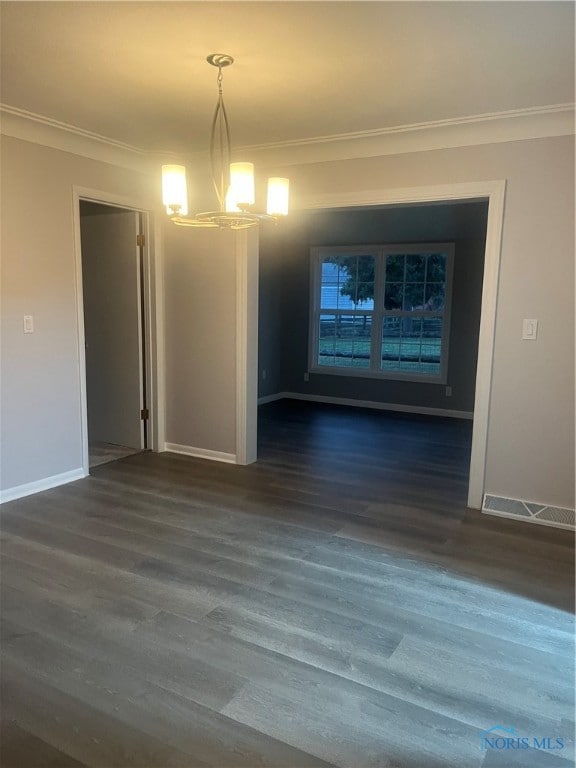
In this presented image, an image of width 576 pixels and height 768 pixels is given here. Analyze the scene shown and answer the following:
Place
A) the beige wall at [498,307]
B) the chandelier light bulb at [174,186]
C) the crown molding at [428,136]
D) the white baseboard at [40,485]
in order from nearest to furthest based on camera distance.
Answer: the chandelier light bulb at [174,186], the crown molding at [428,136], the beige wall at [498,307], the white baseboard at [40,485]

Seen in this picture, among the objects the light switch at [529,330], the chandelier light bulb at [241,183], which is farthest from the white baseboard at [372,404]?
the chandelier light bulb at [241,183]

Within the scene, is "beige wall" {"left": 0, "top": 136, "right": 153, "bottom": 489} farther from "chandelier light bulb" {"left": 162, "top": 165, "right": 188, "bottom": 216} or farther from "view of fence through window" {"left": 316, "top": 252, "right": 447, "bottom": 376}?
"view of fence through window" {"left": 316, "top": 252, "right": 447, "bottom": 376}

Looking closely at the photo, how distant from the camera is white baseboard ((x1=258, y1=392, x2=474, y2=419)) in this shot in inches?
268

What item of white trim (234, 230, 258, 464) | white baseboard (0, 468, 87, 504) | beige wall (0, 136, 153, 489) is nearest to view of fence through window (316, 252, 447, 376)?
white trim (234, 230, 258, 464)

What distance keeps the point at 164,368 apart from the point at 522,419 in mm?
2946

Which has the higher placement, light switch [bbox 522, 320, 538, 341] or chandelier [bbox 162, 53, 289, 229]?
chandelier [bbox 162, 53, 289, 229]

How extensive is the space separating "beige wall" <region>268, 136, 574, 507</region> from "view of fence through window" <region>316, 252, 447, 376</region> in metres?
3.40

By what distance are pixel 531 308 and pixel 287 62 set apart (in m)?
2.02

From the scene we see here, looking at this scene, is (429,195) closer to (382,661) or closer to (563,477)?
(563,477)

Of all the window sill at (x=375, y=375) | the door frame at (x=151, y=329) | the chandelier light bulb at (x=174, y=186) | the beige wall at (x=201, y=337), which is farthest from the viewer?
the window sill at (x=375, y=375)

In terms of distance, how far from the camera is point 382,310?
23.6ft

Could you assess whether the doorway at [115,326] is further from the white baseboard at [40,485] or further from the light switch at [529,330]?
the light switch at [529,330]

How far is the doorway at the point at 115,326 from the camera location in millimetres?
4703

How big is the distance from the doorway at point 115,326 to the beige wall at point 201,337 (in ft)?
0.82
